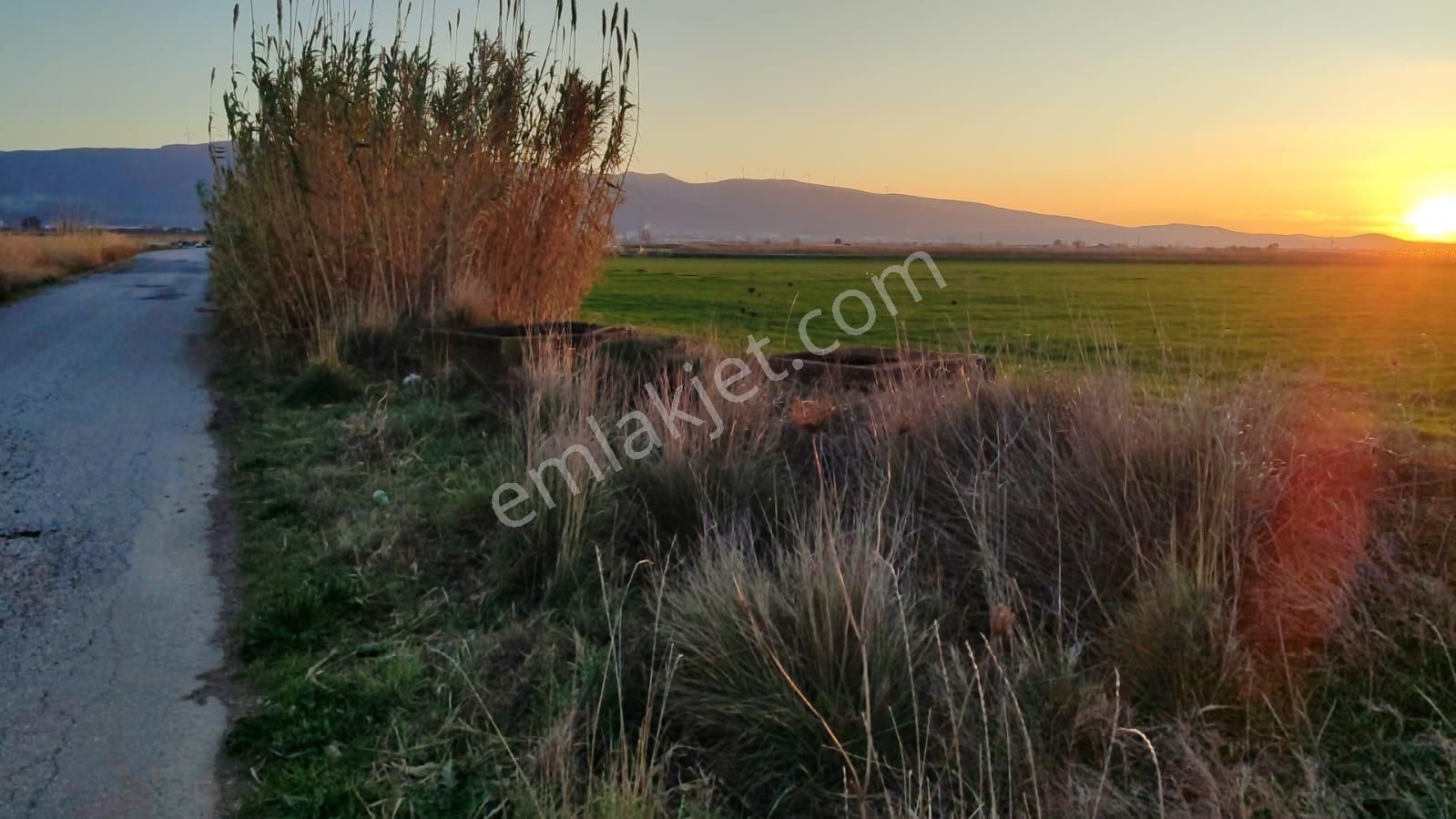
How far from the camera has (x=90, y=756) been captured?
337 cm

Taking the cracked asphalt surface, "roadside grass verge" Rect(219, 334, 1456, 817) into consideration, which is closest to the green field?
"roadside grass verge" Rect(219, 334, 1456, 817)

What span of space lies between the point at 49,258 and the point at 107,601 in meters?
32.7

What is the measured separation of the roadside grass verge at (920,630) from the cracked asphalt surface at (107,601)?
25 centimetres

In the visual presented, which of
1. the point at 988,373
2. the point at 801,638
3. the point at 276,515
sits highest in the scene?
the point at 988,373

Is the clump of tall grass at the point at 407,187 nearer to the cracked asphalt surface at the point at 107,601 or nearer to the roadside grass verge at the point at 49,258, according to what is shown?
the cracked asphalt surface at the point at 107,601

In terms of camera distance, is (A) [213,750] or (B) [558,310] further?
(B) [558,310]

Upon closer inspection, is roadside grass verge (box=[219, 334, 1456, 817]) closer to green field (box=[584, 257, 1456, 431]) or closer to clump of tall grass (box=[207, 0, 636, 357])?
green field (box=[584, 257, 1456, 431])

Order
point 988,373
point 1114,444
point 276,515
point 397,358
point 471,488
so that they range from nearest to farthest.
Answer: point 1114,444, point 471,488, point 276,515, point 988,373, point 397,358

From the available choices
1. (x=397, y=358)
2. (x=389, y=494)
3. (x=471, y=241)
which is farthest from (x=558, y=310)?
(x=389, y=494)

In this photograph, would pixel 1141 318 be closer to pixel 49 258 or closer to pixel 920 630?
pixel 920 630

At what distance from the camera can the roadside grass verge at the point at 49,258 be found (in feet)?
75.0

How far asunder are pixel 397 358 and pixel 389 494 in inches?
210

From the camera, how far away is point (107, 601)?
15.6 feet

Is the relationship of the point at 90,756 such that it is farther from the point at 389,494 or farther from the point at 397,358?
the point at 397,358
